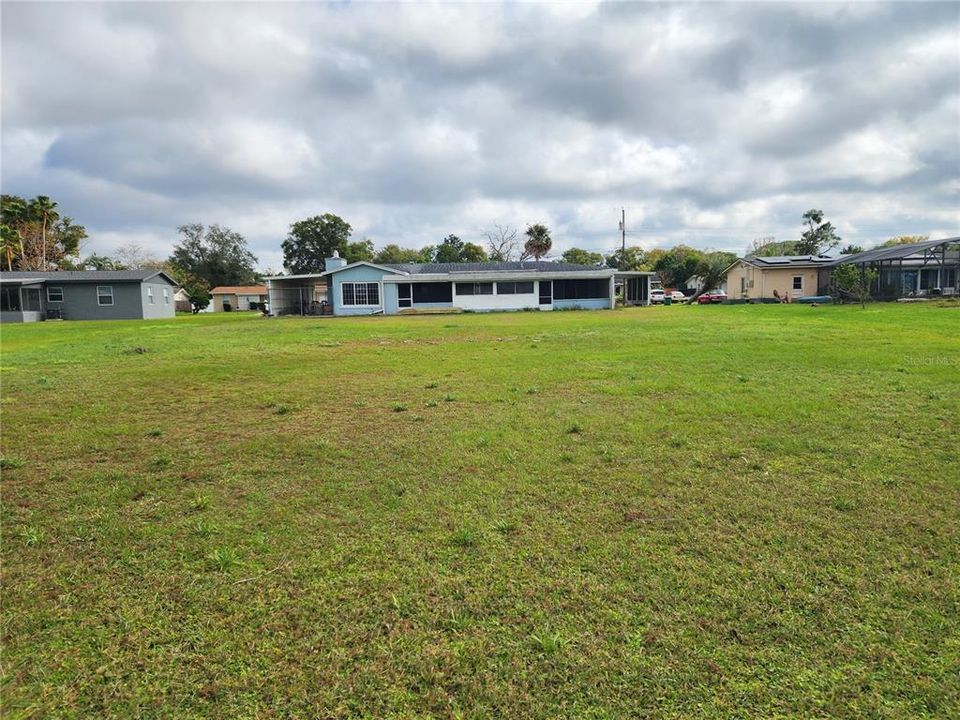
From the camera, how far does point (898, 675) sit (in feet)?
7.77

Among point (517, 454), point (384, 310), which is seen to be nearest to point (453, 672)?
point (517, 454)

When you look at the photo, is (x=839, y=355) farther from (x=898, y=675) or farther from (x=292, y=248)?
(x=292, y=248)

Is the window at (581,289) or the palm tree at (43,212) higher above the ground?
the palm tree at (43,212)

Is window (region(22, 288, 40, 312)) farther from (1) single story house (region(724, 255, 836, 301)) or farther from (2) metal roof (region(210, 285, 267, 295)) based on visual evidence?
(1) single story house (region(724, 255, 836, 301))

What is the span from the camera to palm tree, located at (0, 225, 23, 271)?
44784 mm

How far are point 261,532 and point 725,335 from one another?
1451cm

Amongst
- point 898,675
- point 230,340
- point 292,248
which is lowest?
point 898,675

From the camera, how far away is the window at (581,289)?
36.9 meters

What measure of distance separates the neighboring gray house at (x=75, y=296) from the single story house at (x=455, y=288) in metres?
10.1

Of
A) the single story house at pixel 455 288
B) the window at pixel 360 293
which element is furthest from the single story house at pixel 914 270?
the window at pixel 360 293

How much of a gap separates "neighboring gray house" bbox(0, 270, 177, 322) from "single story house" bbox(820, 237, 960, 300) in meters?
47.1

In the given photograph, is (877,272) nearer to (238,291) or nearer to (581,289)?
(581,289)

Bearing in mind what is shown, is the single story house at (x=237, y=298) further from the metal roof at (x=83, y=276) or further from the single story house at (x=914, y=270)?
the single story house at (x=914, y=270)

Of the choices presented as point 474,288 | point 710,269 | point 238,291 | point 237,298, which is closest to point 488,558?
point 474,288
